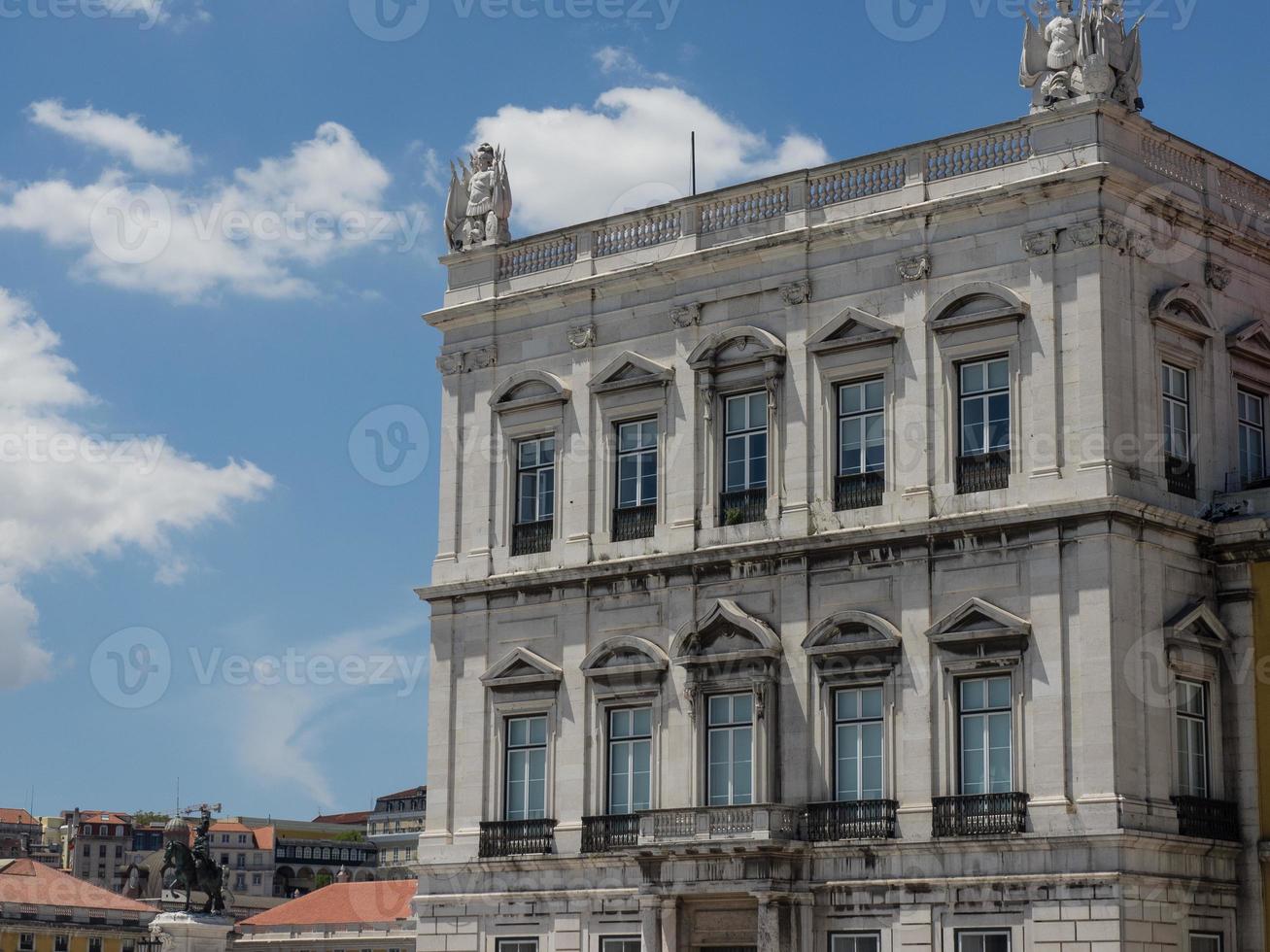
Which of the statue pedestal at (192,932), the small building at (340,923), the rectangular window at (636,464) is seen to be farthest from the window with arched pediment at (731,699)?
the small building at (340,923)

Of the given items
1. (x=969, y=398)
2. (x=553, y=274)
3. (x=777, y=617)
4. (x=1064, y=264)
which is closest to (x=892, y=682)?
(x=777, y=617)

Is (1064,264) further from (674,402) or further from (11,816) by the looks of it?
(11,816)

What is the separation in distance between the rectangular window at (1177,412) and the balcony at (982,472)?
253cm

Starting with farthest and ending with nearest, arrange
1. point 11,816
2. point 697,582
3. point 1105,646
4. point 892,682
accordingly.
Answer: point 11,816 → point 697,582 → point 892,682 → point 1105,646

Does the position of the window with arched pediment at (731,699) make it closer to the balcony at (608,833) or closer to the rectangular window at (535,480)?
the balcony at (608,833)

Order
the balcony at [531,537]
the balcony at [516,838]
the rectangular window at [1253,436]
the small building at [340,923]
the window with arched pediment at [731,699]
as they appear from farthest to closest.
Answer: the small building at [340,923]
the balcony at [531,537]
the balcony at [516,838]
the rectangular window at [1253,436]
the window with arched pediment at [731,699]

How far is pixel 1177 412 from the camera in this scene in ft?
108

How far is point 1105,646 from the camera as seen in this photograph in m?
30.3

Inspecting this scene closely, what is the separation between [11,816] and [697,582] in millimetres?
169878

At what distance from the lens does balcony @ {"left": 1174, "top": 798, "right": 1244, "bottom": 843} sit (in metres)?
30.9

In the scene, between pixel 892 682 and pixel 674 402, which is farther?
pixel 674 402

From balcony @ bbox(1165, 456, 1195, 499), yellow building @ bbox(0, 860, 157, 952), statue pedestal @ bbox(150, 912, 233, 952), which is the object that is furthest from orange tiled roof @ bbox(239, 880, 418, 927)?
balcony @ bbox(1165, 456, 1195, 499)

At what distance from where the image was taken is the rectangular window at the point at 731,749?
112 feet

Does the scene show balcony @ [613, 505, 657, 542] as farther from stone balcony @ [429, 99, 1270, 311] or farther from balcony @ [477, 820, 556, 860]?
balcony @ [477, 820, 556, 860]
